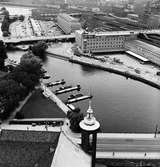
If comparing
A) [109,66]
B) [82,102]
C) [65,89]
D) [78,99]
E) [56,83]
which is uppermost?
[109,66]

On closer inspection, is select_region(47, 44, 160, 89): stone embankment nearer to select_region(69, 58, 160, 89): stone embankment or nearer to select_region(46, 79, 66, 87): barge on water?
select_region(69, 58, 160, 89): stone embankment

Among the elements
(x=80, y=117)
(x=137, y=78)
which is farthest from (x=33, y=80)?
(x=137, y=78)

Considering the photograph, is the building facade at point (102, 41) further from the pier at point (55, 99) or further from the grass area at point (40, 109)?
the grass area at point (40, 109)

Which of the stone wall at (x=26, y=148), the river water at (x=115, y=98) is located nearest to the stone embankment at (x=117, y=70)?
the river water at (x=115, y=98)

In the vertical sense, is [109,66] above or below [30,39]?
below

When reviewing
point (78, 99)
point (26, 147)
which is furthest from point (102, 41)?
point (26, 147)

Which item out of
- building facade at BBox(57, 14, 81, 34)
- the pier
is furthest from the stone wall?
building facade at BBox(57, 14, 81, 34)

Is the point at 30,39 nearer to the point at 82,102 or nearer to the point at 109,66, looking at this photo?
the point at 109,66
